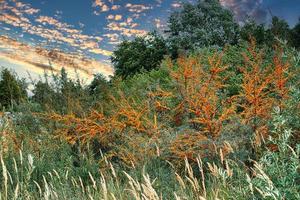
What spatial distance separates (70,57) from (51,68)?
97 cm

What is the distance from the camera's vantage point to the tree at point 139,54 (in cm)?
2923

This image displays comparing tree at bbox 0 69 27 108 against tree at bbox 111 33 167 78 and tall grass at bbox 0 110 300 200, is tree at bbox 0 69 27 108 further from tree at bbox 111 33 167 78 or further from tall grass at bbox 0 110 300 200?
tree at bbox 111 33 167 78

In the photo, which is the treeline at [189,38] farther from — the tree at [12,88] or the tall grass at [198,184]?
the tall grass at [198,184]

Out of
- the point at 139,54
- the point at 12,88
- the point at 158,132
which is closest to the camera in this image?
the point at 158,132

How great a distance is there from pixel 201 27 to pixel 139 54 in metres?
4.82

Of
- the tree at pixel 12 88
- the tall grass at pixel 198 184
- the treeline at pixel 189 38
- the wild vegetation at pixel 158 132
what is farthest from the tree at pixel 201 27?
the tall grass at pixel 198 184

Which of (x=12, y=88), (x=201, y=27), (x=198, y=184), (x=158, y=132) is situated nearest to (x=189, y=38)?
(x=201, y=27)

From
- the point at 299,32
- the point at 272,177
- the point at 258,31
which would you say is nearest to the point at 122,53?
the point at 258,31

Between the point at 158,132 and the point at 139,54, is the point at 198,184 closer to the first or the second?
the point at 158,132

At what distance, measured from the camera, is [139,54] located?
30.1m

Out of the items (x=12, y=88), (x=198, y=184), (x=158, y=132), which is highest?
(x=12, y=88)

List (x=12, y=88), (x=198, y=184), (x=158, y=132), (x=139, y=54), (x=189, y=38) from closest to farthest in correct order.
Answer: (x=198, y=184) < (x=158, y=132) < (x=12, y=88) < (x=189, y=38) < (x=139, y=54)

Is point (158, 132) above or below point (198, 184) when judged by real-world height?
above

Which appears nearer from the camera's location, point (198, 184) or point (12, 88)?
point (198, 184)
